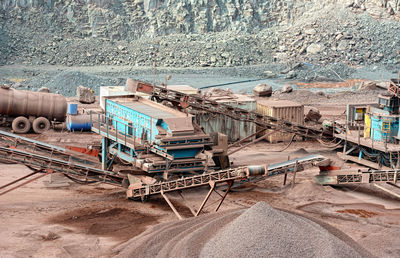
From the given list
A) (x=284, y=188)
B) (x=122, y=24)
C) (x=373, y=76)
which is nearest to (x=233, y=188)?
(x=284, y=188)

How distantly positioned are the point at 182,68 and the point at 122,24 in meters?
13.5

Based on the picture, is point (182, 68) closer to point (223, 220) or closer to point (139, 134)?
point (139, 134)

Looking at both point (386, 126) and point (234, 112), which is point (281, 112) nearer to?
point (234, 112)

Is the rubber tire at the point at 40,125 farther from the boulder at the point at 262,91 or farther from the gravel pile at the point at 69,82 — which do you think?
the boulder at the point at 262,91

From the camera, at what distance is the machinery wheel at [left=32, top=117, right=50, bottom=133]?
34.8m

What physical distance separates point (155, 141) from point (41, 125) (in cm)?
1408

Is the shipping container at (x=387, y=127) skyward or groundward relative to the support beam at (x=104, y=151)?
skyward

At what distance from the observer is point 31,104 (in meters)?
34.7

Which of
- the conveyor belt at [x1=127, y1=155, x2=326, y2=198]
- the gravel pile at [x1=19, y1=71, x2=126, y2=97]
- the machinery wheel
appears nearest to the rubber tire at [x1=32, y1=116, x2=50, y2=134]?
the machinery wheel

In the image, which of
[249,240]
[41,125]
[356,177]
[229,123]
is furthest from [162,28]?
[249,240]

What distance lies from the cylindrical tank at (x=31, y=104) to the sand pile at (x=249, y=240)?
18542mm

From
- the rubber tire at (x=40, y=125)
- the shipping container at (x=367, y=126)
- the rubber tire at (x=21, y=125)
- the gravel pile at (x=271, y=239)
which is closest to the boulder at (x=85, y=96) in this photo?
the rubber tire at (x=40, y=125)

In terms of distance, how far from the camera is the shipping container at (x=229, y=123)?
107 ft

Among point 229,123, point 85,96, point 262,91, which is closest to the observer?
point 229,123
